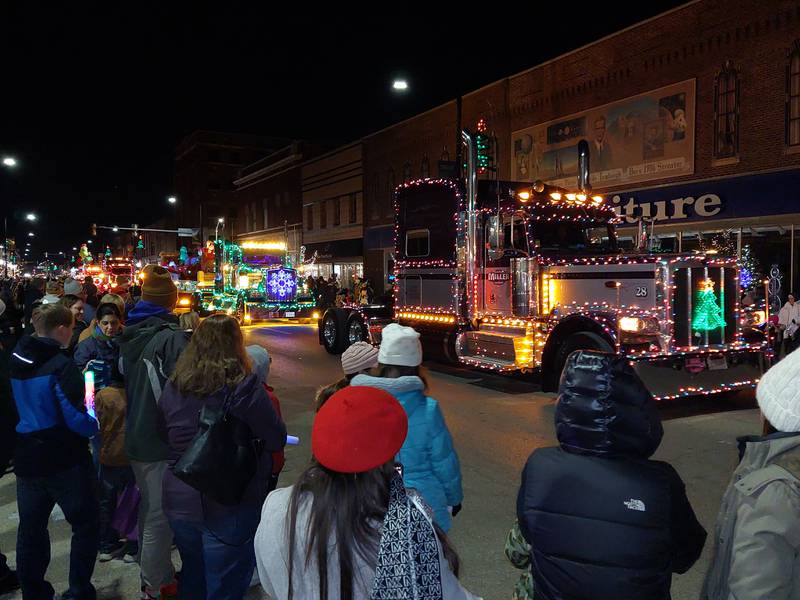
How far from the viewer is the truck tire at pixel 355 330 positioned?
598 inches

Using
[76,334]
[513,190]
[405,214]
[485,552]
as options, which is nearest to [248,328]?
[405,214]

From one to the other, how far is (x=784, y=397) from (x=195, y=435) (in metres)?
2.49

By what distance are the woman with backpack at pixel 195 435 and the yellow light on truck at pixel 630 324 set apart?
260 inches

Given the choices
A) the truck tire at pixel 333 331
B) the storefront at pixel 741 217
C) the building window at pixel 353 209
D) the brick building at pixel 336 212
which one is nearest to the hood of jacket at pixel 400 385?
the truck tire at pixel 333 331

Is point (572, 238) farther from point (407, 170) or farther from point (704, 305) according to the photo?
point (407, 170)

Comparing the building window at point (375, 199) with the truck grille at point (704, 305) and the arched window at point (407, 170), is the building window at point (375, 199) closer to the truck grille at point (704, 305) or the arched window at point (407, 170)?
the arched window at point (407, 170)

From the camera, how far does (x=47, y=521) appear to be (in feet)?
12.3

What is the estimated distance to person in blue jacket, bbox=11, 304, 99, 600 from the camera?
3.66 meters

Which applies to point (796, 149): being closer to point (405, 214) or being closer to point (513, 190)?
point (513, 190)

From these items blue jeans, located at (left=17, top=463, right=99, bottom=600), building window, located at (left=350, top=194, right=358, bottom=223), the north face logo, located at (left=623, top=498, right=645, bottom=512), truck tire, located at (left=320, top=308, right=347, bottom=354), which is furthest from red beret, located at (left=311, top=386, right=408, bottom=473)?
building window, located at (left=350, top=194, right=358, bottom=223)

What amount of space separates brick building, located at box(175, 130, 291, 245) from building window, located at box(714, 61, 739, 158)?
5633 centimetres

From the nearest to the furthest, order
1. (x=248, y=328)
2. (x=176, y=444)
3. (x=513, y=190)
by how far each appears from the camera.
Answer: (x=176, y=444), (x=513, y=190), (x=248, y=328)

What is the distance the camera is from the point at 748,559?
1854 mm

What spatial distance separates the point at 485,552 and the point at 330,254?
36.0 m
